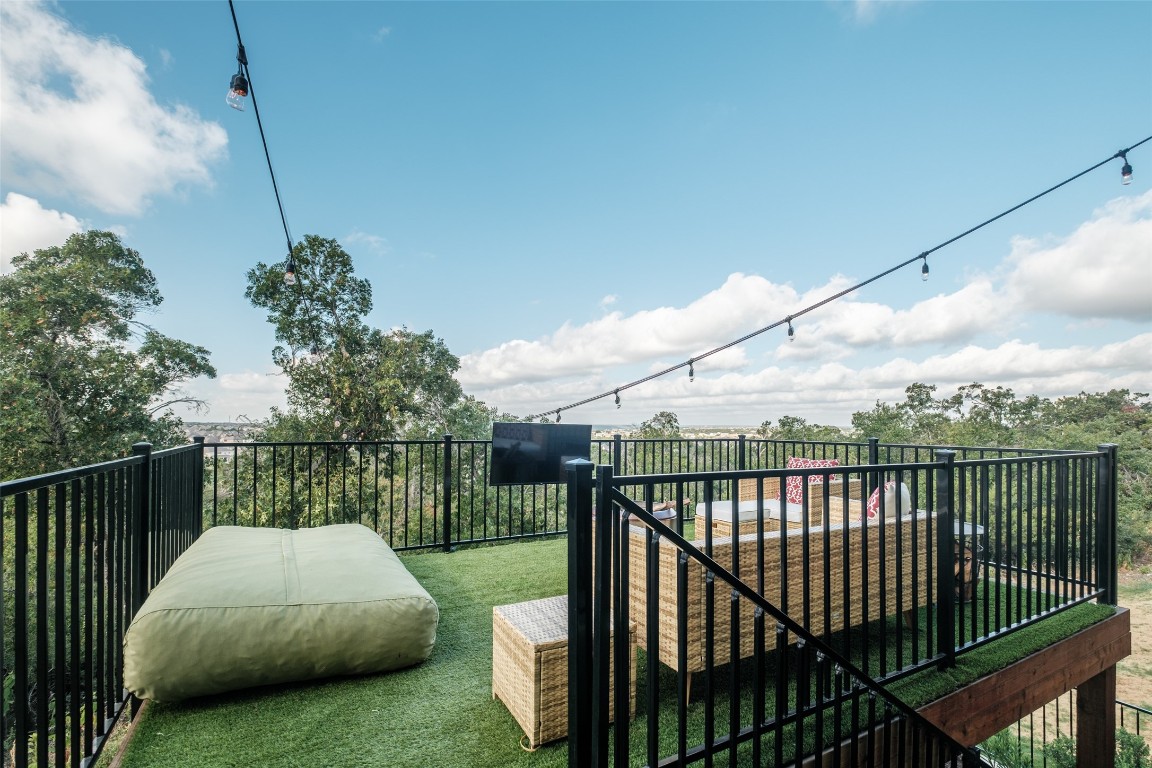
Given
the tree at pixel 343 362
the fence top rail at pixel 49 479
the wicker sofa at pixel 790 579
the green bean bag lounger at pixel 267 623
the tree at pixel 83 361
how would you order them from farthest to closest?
1. the tree at pixel 343 362
2. the tree at pixel 83 361
3. the wicker sofa at pixel 790 579
4. the green bean bag lounger at pixel 267 623
5. the fence top rail at pixel 49 479

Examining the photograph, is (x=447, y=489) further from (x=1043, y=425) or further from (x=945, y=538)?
(x=1043, y=425)

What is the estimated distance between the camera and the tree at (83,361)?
7812mm

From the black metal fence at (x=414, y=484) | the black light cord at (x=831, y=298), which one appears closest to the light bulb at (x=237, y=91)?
the black light cord at (x=831, y=298)

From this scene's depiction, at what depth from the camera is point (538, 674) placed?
1717mm

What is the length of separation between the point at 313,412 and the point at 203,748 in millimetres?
8278

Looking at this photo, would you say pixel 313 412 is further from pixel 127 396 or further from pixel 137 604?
pixel 137 604

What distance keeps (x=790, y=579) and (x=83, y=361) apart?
10.6 meters

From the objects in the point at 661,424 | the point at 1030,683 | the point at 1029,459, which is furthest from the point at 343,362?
the point at 1030,683

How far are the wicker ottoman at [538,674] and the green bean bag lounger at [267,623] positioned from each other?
52 centimetres

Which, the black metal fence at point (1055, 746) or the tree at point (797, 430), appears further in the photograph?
the tree at point (797, 430)

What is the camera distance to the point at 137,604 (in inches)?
80.6

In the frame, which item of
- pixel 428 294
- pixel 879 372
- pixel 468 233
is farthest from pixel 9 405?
pixel 879 372

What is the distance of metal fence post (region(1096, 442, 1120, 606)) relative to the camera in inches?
128

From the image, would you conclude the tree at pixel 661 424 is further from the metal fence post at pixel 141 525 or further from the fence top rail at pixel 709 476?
the metal fence post at pixel 141 525
